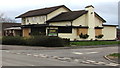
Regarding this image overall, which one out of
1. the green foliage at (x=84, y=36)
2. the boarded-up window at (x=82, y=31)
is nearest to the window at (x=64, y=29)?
the boarded-up window at (x=82, y=31)

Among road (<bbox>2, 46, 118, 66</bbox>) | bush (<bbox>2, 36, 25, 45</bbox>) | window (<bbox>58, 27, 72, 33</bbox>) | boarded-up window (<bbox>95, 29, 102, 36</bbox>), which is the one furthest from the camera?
boarded-up window (<bbox>95, 29, 102, 36</bbox>)

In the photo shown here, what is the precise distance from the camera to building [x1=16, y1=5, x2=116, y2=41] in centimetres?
4373

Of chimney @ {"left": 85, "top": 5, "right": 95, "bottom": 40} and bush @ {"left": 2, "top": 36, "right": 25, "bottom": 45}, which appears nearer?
bush @ {"left": 2, "top": 36, "right": 25, "bottom": 45}

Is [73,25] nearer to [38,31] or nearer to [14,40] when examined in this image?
[38,31]

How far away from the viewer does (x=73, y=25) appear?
44.9 m

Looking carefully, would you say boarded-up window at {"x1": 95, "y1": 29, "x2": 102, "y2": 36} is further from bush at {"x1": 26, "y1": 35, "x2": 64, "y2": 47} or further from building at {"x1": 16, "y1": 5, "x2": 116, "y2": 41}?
bush at {"x1": 26, "y1": 35, "x2": 64, "y2": 47}

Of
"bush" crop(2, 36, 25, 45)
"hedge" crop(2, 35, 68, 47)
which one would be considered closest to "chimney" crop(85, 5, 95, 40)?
"hedge" crop(2, 35, 68, 47)

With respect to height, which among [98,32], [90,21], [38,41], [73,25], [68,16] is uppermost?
[68,16]

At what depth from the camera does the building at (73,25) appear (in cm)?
4373

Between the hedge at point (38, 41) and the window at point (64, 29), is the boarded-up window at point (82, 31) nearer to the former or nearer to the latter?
the window at point (64, 29)

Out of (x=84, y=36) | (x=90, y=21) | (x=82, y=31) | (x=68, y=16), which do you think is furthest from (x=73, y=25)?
(x=90, y=21)

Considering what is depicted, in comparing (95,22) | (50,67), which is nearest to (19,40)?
(95,22)

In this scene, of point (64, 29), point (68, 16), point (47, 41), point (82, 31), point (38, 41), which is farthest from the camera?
point (68, 16)

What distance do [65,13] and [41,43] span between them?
62.8ft
